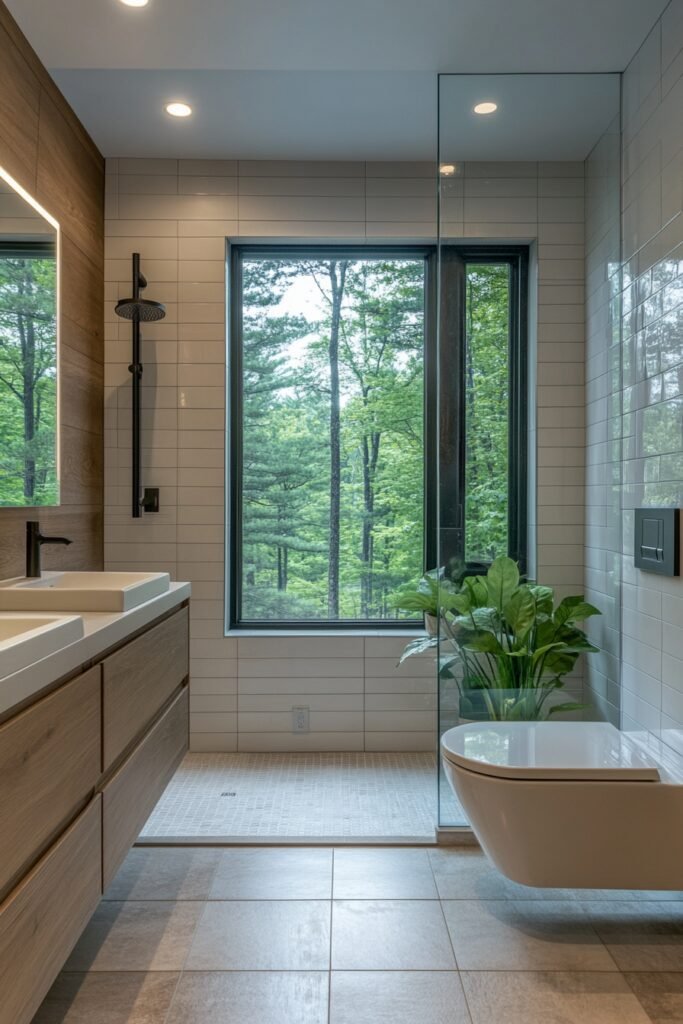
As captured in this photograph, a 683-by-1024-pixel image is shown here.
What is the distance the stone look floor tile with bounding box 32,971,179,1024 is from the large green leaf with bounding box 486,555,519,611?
4.56 ft

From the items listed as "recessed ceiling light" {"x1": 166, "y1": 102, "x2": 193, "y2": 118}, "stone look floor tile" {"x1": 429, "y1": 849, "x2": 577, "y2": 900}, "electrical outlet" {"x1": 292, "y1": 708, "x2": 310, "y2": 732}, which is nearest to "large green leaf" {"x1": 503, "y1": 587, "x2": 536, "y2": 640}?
"stone look floor tile" {"x1": 429, "y1": 849, "x2": 577, "y2": 900}

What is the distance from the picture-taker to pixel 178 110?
2.71 m

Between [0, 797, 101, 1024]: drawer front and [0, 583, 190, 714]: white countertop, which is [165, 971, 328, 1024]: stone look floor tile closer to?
[0, 797, 101, 1024]: drawer front

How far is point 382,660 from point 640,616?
1237 millimetres

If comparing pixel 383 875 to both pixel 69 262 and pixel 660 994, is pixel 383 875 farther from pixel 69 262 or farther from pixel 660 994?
pixel 69 262

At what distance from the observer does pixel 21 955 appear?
1163mm

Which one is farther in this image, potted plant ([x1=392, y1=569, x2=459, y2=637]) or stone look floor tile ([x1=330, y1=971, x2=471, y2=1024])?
potted plant ([x1=392, y1=569, x2=459, y2=637])

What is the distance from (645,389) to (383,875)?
66.8 inches

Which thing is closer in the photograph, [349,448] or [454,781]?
[454,781]

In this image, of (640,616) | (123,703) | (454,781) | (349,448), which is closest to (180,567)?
(349,448)

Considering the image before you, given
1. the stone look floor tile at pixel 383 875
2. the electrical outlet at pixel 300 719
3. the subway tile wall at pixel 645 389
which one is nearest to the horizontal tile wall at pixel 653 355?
the subway tile wall at pixel 645 389

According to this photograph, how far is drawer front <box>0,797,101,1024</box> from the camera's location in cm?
113

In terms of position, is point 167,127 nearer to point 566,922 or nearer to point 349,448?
point 349,448

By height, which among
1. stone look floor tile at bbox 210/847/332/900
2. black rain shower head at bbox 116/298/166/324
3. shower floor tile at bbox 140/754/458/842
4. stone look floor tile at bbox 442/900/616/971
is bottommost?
stone look floor tile at bbox 210/847/332/900
